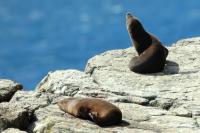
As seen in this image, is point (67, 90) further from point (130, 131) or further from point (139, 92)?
point (130, 131)

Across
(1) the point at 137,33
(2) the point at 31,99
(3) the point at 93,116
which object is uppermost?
(1) the point at 137,33

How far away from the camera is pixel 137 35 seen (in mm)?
18562

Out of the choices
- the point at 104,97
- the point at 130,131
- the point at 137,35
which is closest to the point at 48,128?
the point at 130,131

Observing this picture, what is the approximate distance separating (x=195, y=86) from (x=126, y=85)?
1.78 m

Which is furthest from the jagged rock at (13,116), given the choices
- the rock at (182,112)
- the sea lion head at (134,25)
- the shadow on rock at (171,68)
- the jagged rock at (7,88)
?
the sea lion head at (134,25)

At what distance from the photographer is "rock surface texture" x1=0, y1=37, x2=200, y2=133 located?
11992 millimetres

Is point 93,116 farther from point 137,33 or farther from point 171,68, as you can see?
point 137,33

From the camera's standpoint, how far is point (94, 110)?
12180mm

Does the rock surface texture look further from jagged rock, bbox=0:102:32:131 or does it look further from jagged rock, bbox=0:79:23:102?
jagged rock, bbox=0:79:23:102

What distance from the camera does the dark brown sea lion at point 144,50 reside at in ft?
54.9

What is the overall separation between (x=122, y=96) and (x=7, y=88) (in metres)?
3.00

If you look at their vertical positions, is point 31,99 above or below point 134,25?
below

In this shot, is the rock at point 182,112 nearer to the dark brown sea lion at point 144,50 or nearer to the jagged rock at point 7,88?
the dark brown sea lion at point 144,50

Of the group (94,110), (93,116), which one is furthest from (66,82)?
(93,116)
